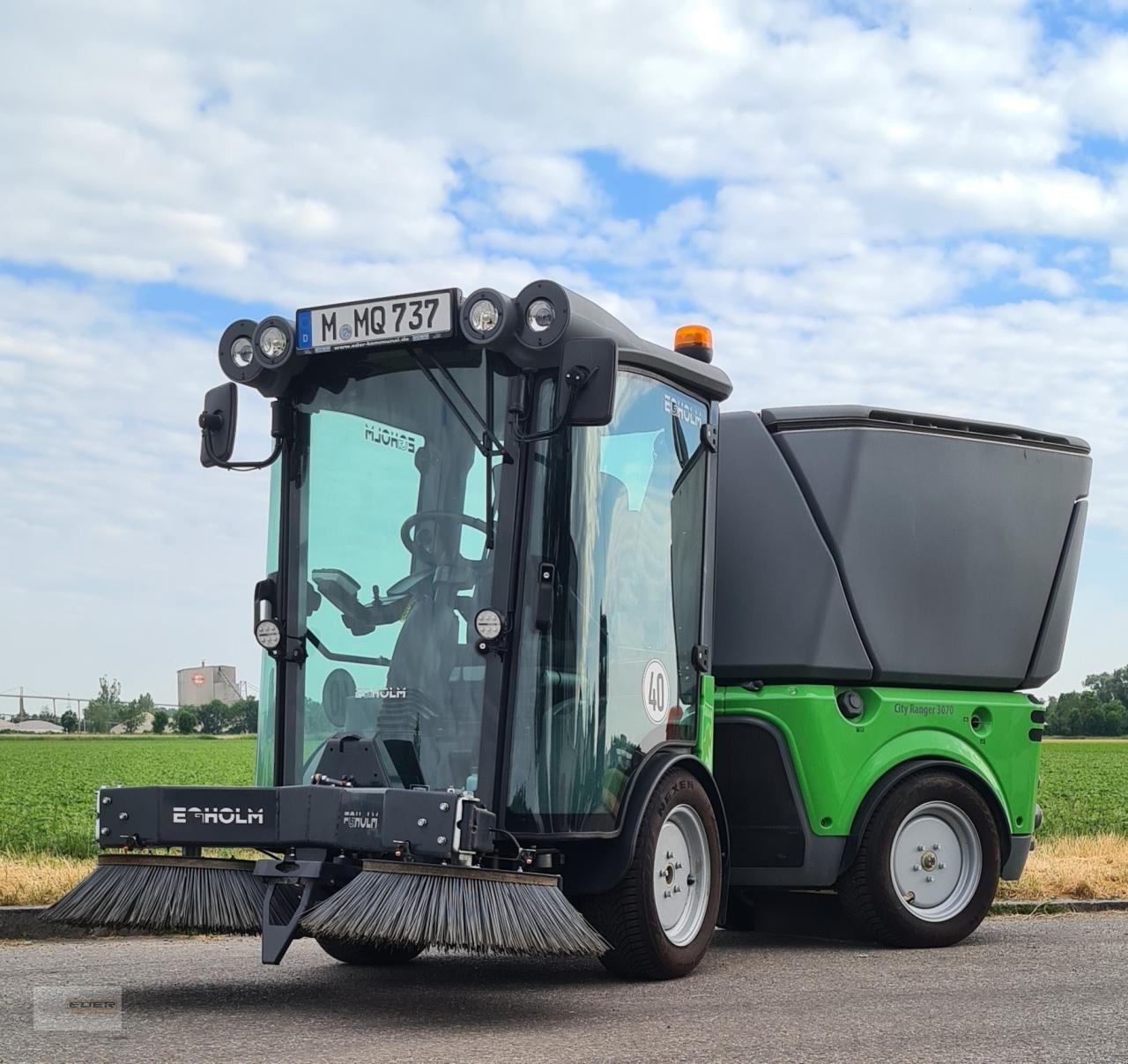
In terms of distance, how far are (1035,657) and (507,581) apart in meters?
4.08

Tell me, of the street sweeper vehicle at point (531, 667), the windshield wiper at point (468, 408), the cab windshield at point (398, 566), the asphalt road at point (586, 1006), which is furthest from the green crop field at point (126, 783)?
the windshield wiper at point (468, 408)

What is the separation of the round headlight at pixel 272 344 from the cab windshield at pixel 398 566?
258 mm

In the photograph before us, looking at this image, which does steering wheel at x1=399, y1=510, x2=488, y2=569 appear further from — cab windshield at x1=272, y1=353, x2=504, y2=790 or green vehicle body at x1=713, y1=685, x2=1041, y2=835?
green vehicle body at x1=713, y1=685, x2=1041, y2=835

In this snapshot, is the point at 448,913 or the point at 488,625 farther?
the point at 488,625

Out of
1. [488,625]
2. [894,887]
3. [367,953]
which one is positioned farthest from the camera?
[894,887]

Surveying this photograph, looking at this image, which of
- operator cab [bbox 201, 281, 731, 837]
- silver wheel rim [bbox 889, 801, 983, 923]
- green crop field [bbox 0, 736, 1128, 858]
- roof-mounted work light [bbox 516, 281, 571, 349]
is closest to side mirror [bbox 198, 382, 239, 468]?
operator cab [bbox 201, 281, 731, 837]

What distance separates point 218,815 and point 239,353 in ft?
6.48

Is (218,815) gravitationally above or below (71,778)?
above

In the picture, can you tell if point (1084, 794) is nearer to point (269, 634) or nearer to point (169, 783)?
point (169, 783)

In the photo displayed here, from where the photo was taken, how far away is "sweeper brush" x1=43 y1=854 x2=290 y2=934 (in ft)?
20.0

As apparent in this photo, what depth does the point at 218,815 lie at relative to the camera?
20.2 feet

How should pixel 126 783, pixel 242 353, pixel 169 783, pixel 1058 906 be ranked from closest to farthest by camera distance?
pixel 242 353
pixel 1058 906
pixel 169 783
pixel 126 783

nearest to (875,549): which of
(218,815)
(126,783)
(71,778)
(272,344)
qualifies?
(272,344)

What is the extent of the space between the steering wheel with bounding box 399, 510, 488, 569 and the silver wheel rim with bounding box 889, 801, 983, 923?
3.23 m
